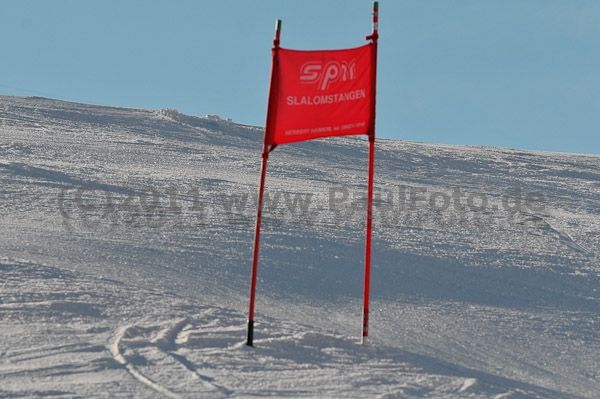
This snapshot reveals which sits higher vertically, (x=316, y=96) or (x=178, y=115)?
(x=178, y=115)

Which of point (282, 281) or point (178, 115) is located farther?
point (178, 115)

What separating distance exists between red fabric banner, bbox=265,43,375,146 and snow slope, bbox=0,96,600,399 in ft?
4.70

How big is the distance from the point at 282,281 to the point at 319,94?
2107mm

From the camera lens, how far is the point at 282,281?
5797mm

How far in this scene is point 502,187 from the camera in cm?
1140

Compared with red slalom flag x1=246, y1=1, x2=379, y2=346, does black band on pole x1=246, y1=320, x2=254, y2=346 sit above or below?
below

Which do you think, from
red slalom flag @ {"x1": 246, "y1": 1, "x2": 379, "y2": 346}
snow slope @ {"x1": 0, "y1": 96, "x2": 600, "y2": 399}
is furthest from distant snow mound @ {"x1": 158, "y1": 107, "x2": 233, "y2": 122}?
red slalom flag @ {"x1": 246, "y1": 1, "x2": 379, "y2": 346}

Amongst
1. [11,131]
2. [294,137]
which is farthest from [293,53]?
[11,131]

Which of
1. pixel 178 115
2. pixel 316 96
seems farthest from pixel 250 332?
pixel 178 115

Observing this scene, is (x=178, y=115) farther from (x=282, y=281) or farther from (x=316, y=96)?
(x=316, y=96)

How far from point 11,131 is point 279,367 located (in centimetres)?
998

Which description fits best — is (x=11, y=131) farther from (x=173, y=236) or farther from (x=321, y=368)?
(x=321, y=368)

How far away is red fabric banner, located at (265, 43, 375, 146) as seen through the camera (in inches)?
165

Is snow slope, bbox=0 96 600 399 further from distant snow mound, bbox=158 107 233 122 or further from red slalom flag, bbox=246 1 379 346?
distant snow mound, bbox=158 107 233 122
